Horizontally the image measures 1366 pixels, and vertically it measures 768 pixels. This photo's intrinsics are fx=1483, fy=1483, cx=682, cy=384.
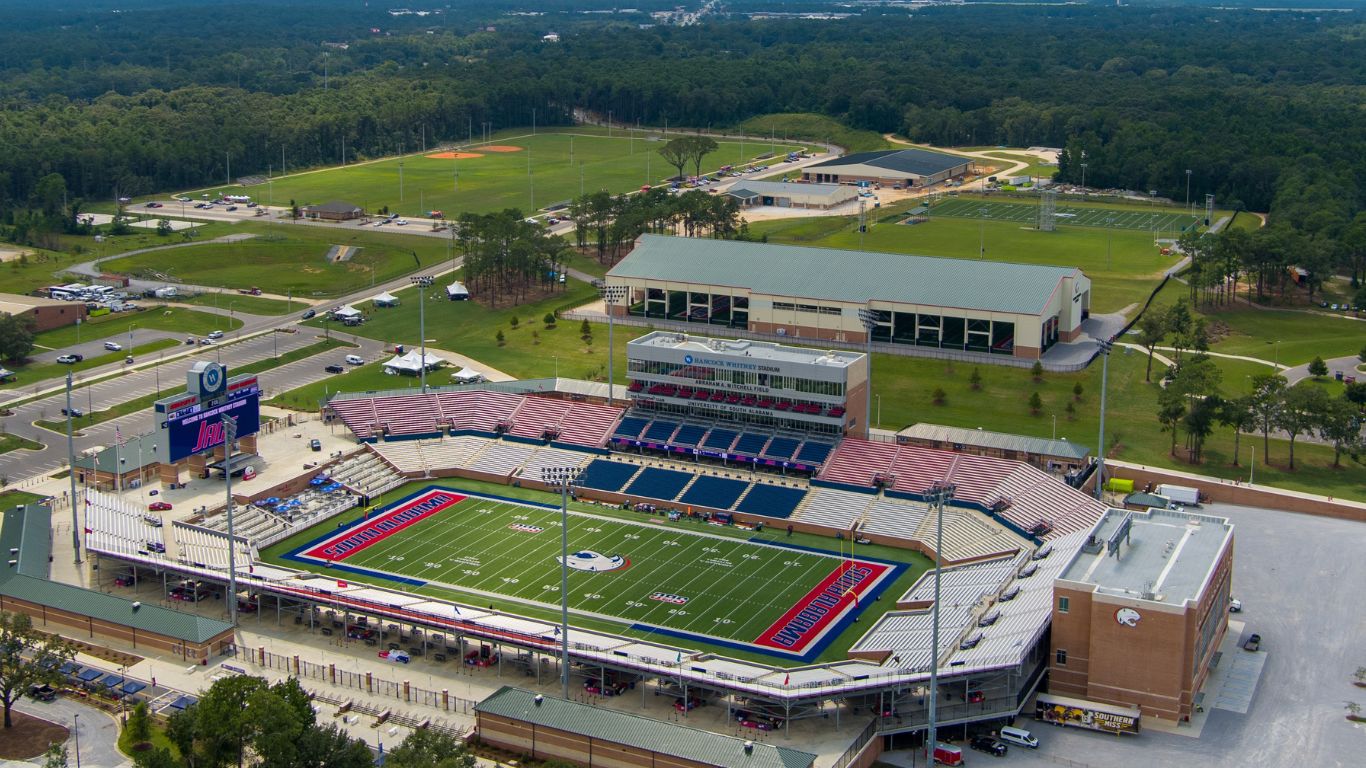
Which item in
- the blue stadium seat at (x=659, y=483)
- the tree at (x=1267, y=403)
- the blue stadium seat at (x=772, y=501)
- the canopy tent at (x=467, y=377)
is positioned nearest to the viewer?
the blue stadium seat at (x=772, y=501)

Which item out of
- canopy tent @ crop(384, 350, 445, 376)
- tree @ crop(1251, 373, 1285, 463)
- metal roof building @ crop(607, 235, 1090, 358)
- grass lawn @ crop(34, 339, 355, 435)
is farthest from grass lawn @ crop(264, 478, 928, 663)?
metal roof building @ crop(607, 235, 1090, 358)

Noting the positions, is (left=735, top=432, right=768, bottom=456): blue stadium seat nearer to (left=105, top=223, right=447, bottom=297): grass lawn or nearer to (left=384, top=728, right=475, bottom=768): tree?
(left=384, top=728, right=475, bottom=768): tree

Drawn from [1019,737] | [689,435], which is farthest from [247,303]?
[1019,737]

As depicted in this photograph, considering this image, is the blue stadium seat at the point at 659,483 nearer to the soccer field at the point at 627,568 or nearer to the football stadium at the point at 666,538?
the football stadium at the point at 666,538

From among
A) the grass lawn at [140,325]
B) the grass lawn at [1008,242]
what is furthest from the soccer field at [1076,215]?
the grass lawn at [140,325]

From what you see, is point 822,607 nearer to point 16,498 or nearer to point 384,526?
point 384,526
